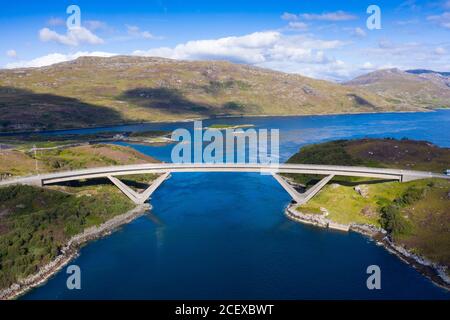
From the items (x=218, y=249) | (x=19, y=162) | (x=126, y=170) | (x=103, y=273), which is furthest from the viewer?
(x=19, y=162)

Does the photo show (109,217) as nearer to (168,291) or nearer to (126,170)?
(126,170)

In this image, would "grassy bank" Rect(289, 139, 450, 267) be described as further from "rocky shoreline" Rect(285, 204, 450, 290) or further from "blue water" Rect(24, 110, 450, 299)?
"blue water" Rect(24, 110, 450, 299)

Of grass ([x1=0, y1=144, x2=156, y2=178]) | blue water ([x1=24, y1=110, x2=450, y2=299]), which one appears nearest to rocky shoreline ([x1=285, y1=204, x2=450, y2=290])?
blue water ([x1=24, y1=110, x2=450, y2=299])

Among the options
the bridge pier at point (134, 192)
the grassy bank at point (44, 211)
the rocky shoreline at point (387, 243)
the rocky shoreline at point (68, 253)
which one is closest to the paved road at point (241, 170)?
the bridge pier at point (134, 192)

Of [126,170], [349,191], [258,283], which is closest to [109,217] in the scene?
[126,170]

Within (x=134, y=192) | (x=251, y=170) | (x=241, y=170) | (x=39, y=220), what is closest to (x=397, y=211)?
(x=251, y=170)

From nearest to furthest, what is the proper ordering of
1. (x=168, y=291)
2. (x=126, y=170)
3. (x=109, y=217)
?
(x=168, y=291), (x=109, y=217), (x=126, y=170)
